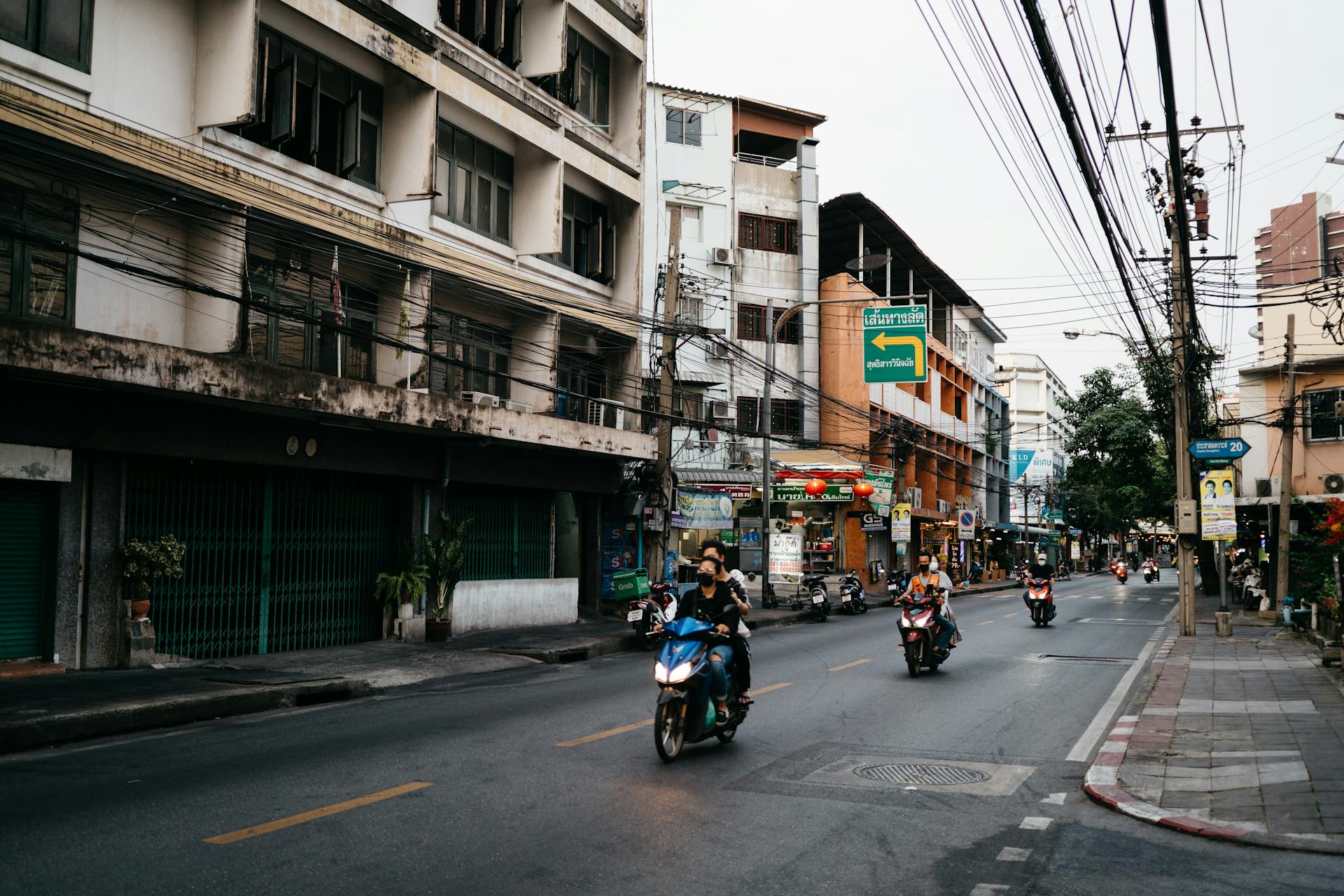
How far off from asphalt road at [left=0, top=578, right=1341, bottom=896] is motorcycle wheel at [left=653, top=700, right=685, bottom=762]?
0.12m

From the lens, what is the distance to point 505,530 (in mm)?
23000

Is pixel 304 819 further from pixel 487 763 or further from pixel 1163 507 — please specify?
pixel 1163 507

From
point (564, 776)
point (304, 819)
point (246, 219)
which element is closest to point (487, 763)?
point (564, 776)

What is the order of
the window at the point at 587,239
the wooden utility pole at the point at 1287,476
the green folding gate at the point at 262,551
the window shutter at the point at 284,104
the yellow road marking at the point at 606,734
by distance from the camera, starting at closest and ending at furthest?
the yellow road marking at the point at 606,734, the green folding gate at the point at 262,551, the window shutter at the point at 284,104, the window at the point at 587,239, the wooden utility pole at the point at 1287,476

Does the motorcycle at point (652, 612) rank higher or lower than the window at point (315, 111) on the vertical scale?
lower

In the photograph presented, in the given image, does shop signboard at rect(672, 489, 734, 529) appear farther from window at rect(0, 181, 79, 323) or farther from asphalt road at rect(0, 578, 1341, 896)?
window at rect(0, 181, 79, 323)

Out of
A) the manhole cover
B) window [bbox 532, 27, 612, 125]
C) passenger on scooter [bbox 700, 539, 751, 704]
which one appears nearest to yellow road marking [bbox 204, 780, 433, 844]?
passenger on scooter [bbox 700, 539, 751, 704]

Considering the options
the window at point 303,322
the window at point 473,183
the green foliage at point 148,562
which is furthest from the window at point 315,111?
the green foliage at point 148,562

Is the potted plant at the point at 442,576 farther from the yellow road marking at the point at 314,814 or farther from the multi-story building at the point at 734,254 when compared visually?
the multi-story building at the point at 734,254

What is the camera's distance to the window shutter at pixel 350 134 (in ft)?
60.0

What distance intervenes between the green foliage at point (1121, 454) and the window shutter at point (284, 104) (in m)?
43.6

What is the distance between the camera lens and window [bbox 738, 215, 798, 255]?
143 ft

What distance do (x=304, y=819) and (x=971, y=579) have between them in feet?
182

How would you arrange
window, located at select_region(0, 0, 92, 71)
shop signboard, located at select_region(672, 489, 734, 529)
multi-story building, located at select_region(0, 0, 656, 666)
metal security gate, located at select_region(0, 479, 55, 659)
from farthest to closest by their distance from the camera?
shop signboard, located at select_region(672, 489, 734, 529) < multi-story building, located at select_region(0, 0, 656, 666) < metal security gate, located at select_region(0, 479, 55, 659) < window, located at select_region(0, 0, 92, 71)
